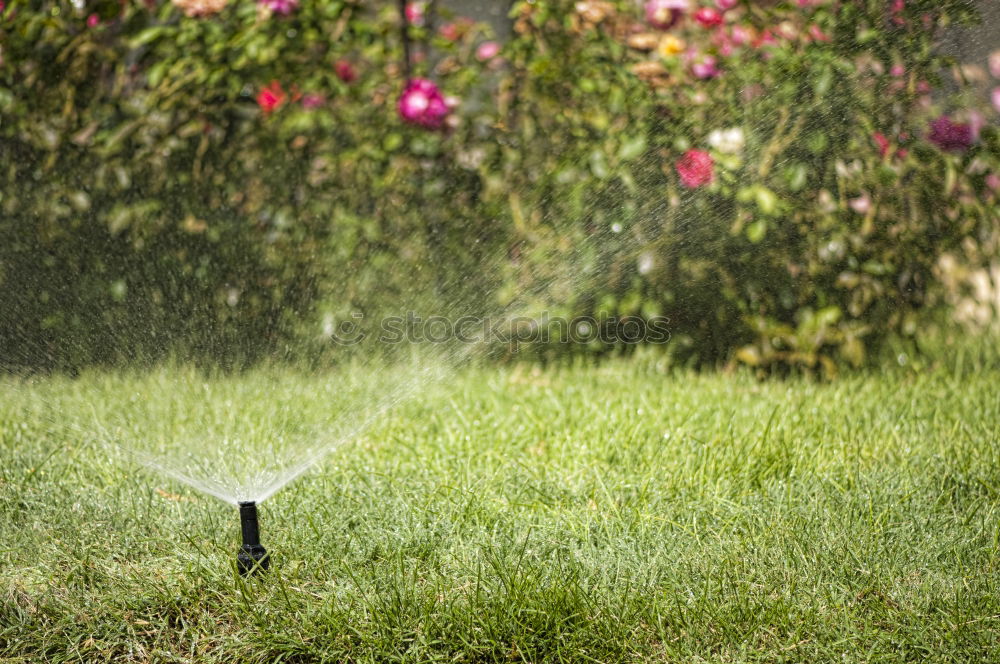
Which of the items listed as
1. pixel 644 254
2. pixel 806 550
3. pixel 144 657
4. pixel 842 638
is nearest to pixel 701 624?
pixel 842 638

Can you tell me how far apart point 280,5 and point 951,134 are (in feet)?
7.36

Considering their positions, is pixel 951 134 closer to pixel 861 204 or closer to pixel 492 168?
pixel 861 204

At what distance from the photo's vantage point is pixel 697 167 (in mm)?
3402

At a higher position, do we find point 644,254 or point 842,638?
point 644,254

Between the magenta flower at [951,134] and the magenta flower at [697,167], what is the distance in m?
0.70

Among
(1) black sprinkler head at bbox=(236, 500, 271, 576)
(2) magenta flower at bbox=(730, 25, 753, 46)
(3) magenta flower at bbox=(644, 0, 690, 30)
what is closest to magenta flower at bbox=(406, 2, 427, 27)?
(3) magenta flower at bbox=(644, 0, 690, 30)

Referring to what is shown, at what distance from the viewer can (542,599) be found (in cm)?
171

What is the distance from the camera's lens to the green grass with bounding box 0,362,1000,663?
1.67 meters

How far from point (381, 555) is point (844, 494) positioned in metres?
0.95

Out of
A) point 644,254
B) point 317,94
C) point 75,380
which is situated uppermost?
point 317,94

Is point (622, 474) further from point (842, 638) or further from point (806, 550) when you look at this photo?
point (842, 638)

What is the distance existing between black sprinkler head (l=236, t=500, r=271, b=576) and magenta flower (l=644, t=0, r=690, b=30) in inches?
95.1

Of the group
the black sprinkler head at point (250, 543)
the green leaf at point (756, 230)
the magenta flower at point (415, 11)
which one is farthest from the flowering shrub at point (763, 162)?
the black sprinkler head at point (250, 543)

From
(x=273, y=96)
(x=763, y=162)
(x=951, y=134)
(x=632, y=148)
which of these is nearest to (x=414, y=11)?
(x=273, y=96)
